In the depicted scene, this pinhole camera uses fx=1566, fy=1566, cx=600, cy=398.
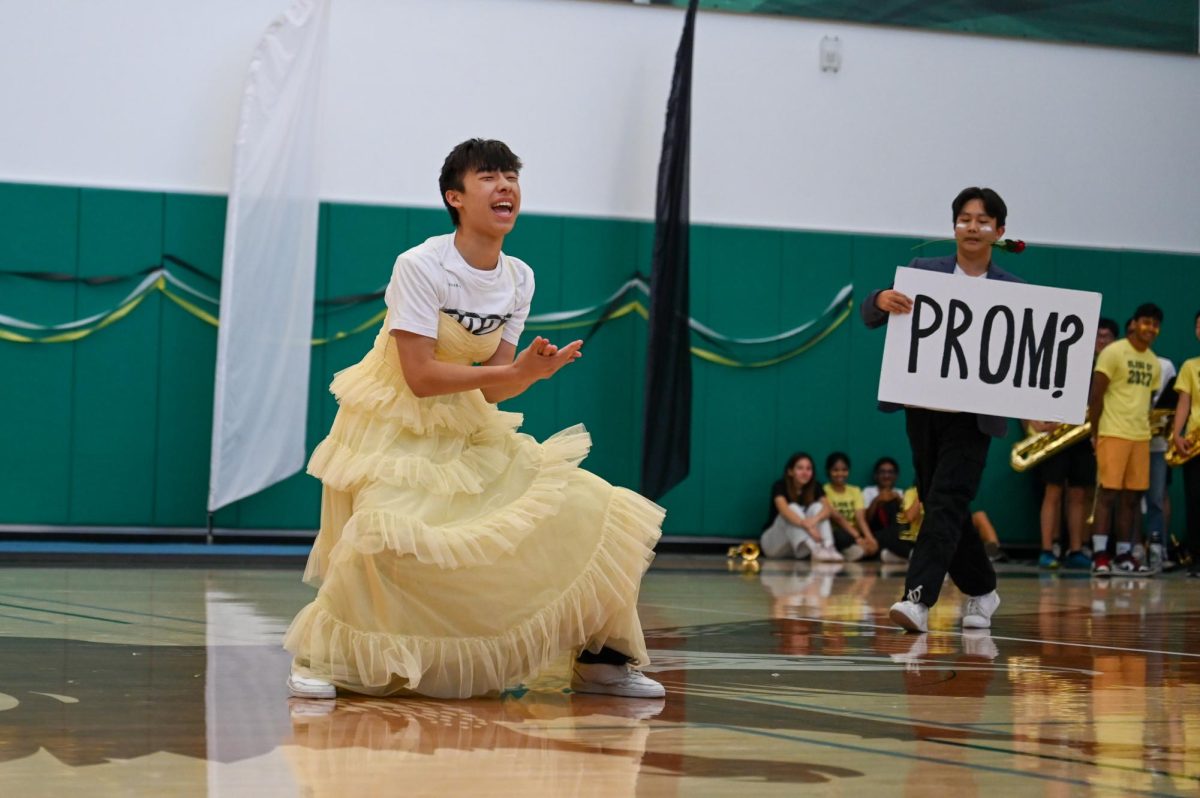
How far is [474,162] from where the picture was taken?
428 cm

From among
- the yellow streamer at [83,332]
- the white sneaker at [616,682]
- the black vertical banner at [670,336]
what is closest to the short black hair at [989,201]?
the white sneaker at [616,682]

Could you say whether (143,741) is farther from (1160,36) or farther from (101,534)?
(1160,36)

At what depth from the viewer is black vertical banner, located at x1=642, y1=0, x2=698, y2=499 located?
11.9 metres

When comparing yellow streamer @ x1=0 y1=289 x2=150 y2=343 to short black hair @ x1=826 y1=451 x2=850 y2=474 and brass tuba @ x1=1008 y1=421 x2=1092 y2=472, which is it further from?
brass tuba @ x1=1008 y1=421 x2=1092 y2=472

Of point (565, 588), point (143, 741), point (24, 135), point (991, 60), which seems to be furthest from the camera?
point (991, 60)

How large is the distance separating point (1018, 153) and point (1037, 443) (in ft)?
8.46

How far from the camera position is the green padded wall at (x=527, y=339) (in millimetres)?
11422

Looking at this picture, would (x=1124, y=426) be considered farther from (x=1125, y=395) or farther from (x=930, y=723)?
(x=930, y=723)

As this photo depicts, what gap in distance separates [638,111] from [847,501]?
3529 mm

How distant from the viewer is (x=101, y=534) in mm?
11523

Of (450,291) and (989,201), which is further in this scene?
(989,201)

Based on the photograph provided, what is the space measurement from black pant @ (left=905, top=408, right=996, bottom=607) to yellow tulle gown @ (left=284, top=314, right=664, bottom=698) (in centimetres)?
209

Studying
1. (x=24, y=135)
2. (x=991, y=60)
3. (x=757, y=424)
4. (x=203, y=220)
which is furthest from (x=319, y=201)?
(x=991, y=60)

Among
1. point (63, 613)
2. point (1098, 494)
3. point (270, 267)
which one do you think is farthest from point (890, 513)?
point (63, 613)
